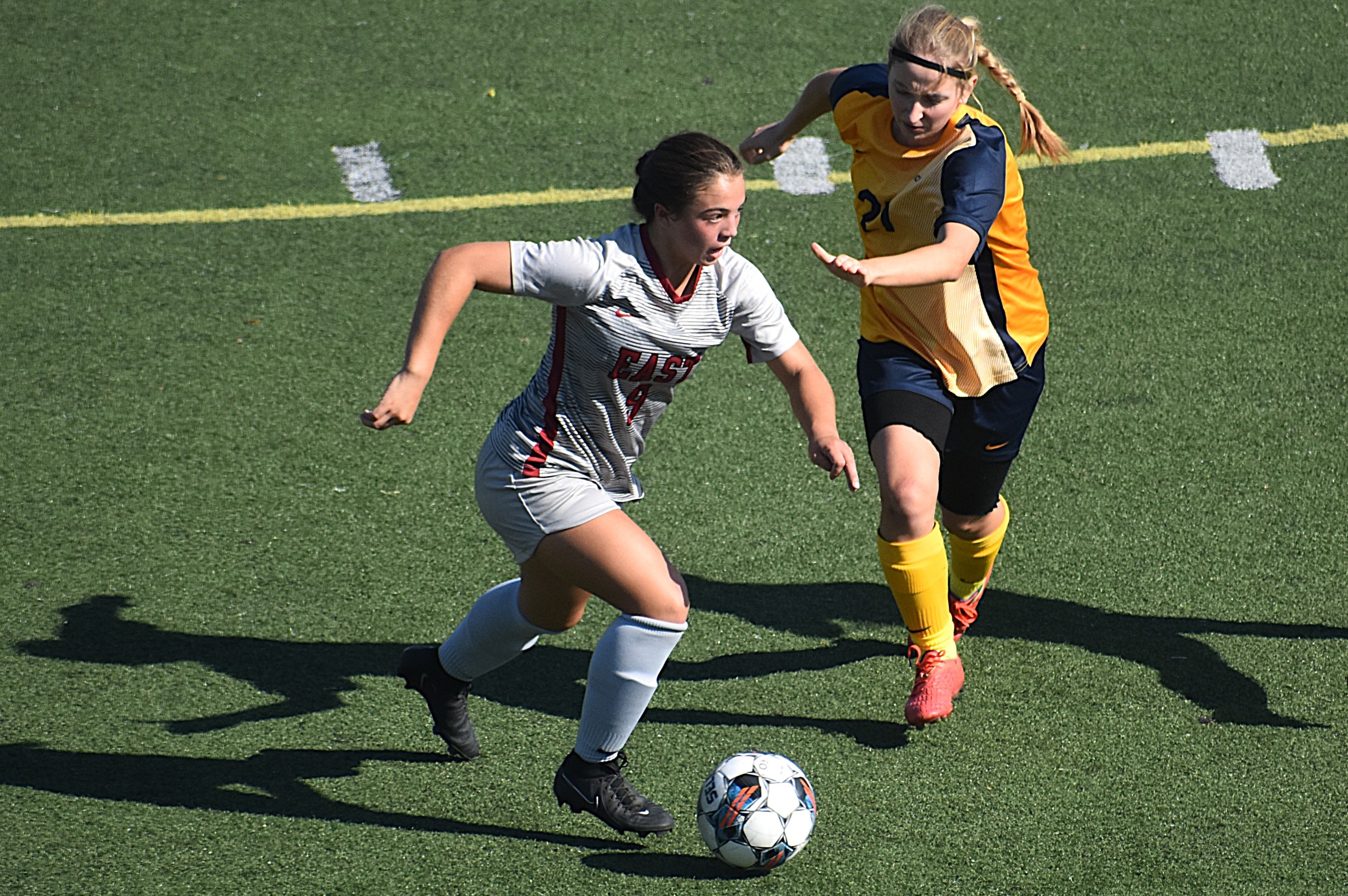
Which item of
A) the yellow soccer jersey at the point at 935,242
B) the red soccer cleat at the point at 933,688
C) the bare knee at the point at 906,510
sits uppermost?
the yellow soccer jersey at the point at 935,242

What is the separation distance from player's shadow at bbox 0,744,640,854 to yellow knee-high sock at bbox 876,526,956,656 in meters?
1.05

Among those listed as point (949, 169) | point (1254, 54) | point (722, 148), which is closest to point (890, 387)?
point (949, 169)

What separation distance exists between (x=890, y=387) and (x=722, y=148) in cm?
108

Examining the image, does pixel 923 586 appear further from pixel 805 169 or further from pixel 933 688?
pixel 805 169

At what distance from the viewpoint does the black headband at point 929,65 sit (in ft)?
12.0

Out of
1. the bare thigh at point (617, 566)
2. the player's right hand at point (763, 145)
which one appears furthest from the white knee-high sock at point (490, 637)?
the player's right hand at point (763, 145)

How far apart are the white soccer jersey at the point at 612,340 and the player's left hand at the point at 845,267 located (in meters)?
0.28

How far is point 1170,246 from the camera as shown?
6770 millimetres

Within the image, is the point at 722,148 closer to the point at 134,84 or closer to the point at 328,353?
the point at 328,353

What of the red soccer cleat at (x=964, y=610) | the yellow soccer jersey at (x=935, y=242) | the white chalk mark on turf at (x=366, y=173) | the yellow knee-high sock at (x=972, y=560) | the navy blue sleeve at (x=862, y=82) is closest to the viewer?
the yellow soccer jersey at (x=935, y=242)

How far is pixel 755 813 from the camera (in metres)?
3.48

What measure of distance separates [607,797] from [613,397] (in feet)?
3.47

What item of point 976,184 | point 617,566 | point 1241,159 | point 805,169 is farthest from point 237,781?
point 1241,159

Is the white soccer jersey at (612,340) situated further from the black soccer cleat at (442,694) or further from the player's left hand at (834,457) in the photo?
the black soccer cleat at (442,694)
